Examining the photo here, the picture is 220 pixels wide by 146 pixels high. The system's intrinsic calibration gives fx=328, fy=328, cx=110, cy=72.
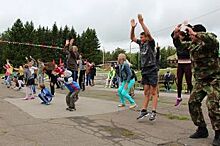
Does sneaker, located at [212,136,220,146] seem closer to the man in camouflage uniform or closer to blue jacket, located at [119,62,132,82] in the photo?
the man in camouflage uniform

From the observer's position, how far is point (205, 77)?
17.6ft

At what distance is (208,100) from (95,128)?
2513 millimetres

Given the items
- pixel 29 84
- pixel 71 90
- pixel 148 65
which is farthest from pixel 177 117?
pixel 29 84

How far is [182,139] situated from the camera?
5629 millimetres

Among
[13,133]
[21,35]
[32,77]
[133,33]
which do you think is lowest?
[13,133]

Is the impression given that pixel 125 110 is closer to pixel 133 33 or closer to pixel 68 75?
pixel 68 75

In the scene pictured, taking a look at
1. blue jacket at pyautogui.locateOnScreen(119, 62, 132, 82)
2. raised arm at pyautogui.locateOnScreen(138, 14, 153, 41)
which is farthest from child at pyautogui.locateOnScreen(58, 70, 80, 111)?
raised arm at pyautogui.locateOnScreen(138, 14, 153, 41)

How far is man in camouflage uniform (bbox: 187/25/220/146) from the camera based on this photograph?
513 centimetres

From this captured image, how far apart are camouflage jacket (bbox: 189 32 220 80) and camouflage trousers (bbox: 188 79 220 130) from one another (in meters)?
0.12

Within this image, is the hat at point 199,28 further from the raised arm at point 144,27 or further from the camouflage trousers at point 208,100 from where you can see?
the raised arm at point 144,27

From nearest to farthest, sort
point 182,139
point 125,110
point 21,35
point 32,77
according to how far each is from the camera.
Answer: point 182,139
point 125,110
point 32,77
point 21,35

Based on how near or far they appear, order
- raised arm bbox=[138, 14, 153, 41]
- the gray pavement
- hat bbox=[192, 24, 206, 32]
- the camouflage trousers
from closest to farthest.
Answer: the camouflage trousers
the gray pavement
hat bbox=[192, 24, 206, 32]
raised arm bbox=[138, 14, 153, 41]

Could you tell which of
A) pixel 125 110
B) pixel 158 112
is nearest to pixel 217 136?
pixel 158 112

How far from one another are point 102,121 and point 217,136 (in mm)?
3057
